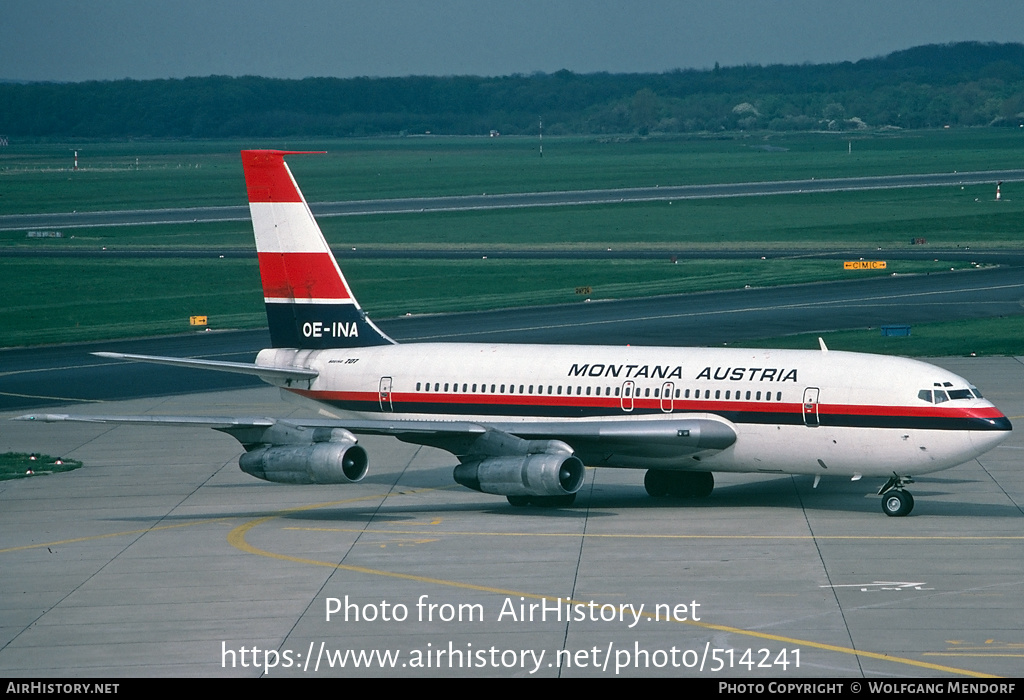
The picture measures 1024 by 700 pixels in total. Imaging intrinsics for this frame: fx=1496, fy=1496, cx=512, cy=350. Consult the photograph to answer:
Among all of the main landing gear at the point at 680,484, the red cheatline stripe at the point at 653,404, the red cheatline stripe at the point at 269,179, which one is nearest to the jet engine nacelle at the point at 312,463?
the red cheatline stripe at the point at 653,404

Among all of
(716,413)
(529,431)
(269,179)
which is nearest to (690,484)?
(716,413)

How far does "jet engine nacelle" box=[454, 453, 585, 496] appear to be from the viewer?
130ft

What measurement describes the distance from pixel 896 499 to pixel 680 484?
6.48m

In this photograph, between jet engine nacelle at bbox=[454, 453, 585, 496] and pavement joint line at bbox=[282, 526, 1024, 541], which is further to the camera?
jet engine nacelle at bbox=[454, 453, 585, 496]

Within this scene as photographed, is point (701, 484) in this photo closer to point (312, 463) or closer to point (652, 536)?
point (652, 536)

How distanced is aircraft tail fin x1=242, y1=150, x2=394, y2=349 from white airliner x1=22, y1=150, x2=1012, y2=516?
44 centimetres

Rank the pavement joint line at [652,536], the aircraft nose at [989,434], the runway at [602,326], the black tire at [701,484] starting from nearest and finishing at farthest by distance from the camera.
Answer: the pavement joint line at [652,536], the aircraft nose at [989,434], the black tire at [701,484], the runway at [602,326]

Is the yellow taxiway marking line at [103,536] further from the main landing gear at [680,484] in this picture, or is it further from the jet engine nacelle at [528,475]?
the main landing gear at [680,484]

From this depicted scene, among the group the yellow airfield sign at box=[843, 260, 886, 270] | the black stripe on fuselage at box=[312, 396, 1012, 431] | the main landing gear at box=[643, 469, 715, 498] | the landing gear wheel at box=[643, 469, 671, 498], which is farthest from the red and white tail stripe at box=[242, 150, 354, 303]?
the yellow airfield sign at box=[843, 260, 886, 270]

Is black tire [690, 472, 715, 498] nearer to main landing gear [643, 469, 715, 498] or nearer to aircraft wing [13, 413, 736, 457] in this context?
main landing gear [643, 469, 715, 498]

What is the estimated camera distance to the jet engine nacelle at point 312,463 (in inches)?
1558

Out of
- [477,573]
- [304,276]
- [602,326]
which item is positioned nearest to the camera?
[477,573]

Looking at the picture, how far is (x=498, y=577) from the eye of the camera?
3378 centimetres

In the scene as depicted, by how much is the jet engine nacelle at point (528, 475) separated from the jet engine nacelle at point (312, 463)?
3062 millimetres
